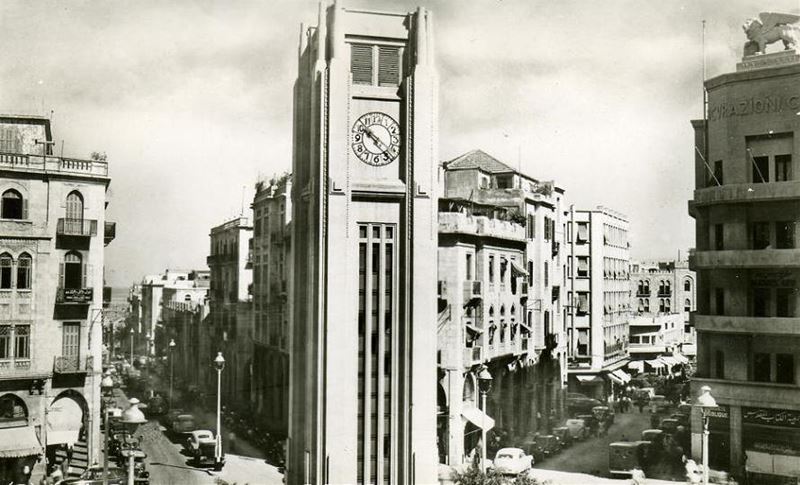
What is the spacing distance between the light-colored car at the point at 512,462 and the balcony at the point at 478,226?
302 inches

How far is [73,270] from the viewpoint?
2041 centimetres

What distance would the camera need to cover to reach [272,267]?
23984 mm

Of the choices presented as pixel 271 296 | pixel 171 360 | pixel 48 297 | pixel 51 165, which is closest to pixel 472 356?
pixel 271 296

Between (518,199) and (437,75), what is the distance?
9921 mm

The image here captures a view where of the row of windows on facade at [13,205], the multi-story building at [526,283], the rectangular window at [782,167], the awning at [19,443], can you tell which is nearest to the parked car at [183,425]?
the awning at [19,443]

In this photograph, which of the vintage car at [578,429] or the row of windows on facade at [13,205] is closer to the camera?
the row of windows on facade at [13,205]

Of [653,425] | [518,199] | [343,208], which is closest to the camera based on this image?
[343,208]

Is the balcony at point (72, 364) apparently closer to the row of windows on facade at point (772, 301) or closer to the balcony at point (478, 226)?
the balcony at point (478, 226)

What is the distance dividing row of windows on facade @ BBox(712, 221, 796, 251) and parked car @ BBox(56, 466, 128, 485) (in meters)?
18.4

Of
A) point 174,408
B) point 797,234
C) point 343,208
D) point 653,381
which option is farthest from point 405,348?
point 653,381

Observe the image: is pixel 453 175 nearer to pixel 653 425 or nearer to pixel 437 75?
pixel 437 75

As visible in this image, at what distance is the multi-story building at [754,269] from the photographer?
65.3 ft

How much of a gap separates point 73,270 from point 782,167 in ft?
67.4

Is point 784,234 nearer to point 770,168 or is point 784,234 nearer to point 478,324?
point 770,168
